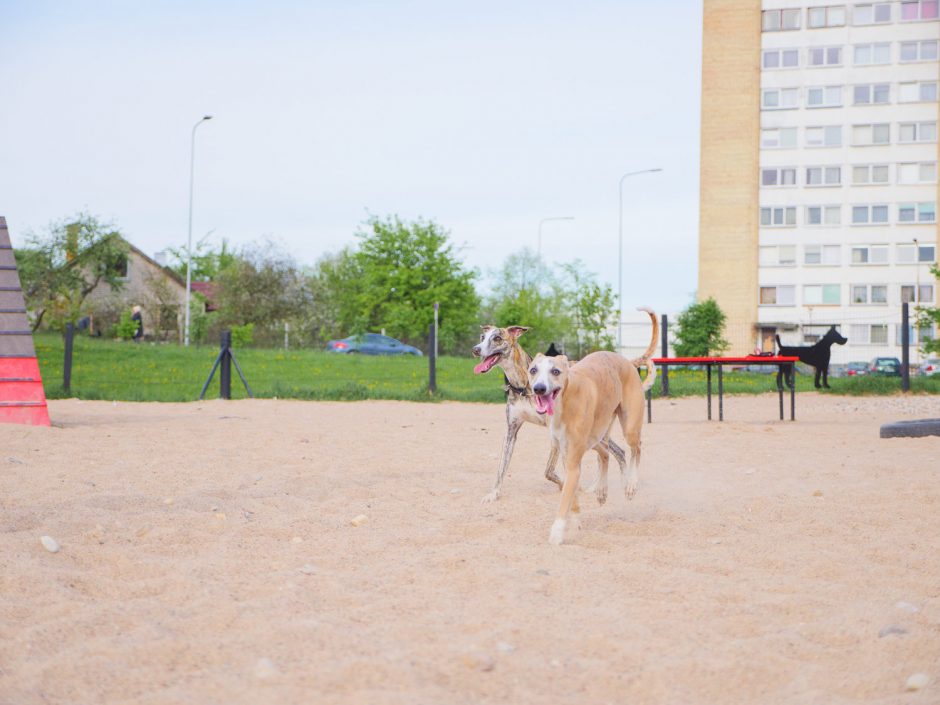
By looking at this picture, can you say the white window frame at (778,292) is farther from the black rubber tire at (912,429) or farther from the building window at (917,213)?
the black rubber tire at (912,429)

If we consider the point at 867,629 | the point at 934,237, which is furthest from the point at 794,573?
the point at 934,237

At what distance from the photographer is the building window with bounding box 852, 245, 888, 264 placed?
202 feet

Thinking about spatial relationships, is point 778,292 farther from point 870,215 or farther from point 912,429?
point 912,429

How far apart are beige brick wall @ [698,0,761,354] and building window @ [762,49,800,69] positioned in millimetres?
734

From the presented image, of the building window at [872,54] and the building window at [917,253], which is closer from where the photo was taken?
the building window at [917,253]

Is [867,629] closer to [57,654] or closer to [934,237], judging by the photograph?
[57,654]

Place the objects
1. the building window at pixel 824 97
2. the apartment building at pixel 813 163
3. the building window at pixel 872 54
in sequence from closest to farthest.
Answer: the apartment building at pixel 813 163 → the building window at pixel 872 54 → the building window at pixel 824 97

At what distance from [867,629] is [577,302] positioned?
134 feet

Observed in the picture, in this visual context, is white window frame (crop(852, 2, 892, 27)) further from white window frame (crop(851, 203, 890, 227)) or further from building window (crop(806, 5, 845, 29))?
white window frame (crop(851, 203, 890, 227))

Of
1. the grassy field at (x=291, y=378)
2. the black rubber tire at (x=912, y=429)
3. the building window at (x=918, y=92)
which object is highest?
the building window at (x=918, y=92)

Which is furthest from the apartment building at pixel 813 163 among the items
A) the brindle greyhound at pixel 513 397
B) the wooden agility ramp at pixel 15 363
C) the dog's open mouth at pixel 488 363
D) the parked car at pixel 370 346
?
the dog's open mouth at pixel 488 363

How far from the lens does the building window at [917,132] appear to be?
60.4m

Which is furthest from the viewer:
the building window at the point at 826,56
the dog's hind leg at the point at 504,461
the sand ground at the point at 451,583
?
the building window at the point at 826,56

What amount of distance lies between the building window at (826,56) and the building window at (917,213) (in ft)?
33.1
